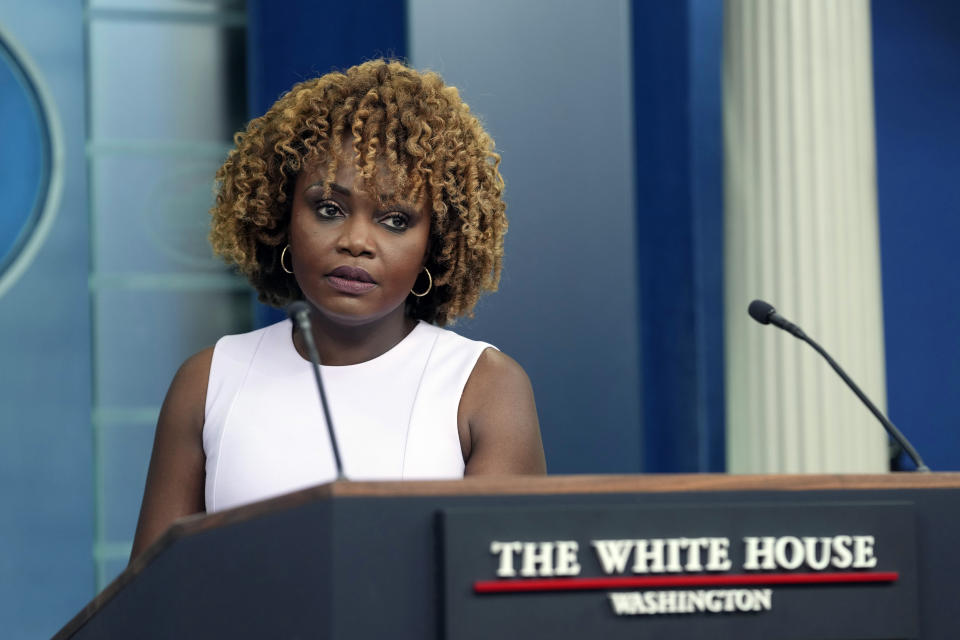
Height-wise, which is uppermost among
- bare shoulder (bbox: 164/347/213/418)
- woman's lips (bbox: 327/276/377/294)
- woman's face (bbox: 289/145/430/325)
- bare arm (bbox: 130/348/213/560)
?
woman's face (bbox: 289/145/430/325)

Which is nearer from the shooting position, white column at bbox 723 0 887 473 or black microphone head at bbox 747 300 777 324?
black microphone head at bbox 747 300 777 324

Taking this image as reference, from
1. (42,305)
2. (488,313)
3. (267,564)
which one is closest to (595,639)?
(267,564)

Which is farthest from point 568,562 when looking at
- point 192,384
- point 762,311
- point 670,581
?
point 192,384

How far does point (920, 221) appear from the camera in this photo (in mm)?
4156

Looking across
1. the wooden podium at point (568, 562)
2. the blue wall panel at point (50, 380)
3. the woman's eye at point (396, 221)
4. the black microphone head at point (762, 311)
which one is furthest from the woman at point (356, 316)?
the blue wall panel at point (50, 380)

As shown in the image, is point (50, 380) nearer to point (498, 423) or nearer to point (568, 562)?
point (498, 423)

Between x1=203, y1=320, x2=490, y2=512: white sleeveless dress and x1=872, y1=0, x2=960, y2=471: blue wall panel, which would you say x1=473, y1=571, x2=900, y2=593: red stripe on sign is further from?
x1=872, y1=0, x2=960, y2=471: blue wall panel

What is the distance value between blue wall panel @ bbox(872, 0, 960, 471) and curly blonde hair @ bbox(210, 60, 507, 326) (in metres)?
2.33

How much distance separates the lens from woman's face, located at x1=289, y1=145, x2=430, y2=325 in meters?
1.93

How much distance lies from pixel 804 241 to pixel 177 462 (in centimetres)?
207

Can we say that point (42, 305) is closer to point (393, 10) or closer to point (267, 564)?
point (393, 10)

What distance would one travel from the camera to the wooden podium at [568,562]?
47.4 inches

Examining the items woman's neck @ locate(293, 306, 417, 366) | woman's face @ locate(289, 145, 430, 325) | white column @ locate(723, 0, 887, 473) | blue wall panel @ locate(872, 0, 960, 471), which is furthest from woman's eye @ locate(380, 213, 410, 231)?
blue wall panel @ locate(872, 0, 960, 471)

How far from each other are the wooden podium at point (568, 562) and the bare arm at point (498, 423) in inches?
26.8
